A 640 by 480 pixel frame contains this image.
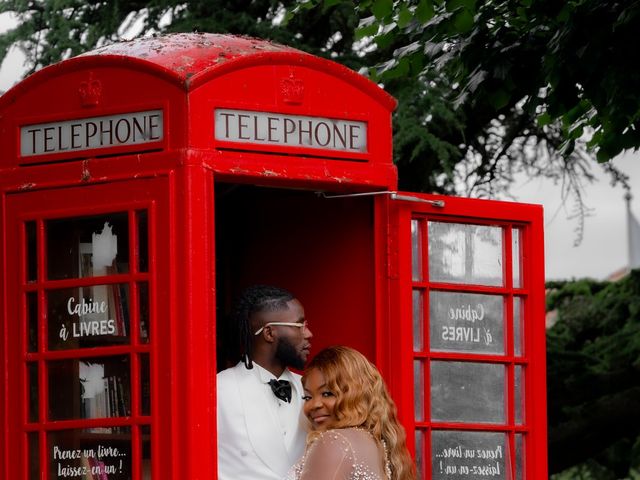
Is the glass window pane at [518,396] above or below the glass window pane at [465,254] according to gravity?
below

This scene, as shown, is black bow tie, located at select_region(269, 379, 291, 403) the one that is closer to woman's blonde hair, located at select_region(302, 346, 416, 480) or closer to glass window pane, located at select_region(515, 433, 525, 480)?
woman's blonde hair, located at select_region(302, 346, 416, 480)

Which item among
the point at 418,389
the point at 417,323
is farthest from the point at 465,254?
the point at 418,389

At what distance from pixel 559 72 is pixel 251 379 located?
2112 millimetres

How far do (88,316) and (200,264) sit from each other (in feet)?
1.82

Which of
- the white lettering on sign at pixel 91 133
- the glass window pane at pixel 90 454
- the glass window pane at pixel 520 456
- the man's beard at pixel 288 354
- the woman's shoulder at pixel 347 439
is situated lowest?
the glass window pane at pixel 520 456

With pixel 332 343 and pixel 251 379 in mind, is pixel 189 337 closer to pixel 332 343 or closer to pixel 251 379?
pixel 251 379

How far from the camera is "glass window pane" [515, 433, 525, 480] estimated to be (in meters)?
7.48

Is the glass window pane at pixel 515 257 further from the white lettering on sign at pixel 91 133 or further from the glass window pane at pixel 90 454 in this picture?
the glass window pane at pixel 90 454

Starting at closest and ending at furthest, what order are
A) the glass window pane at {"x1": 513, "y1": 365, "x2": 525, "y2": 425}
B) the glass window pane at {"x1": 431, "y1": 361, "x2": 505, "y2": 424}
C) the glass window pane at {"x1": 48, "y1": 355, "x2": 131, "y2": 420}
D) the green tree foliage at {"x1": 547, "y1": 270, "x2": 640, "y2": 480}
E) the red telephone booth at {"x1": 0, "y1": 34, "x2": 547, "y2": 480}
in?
1. the red telephone booth at {"x1": 0, "y1": 34, "x2": 547, "y2": 480}
2. the glass window pane at {"x1": 48, "y1": 355, "x2": 131, "y2": 420}
3. the glass window pane at {"x1": 431, "y1": 361, "x2": 505, "y2": 424}
4. the glass window pane at {"x1": 513, "y1": 365, "x2": 525, "y2": 425}
5. the green tree foliage at {"x1": 547, "y1": 270, "x2": 640, "y2": 480}

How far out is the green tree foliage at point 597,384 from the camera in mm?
12547

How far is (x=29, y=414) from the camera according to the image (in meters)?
6.62

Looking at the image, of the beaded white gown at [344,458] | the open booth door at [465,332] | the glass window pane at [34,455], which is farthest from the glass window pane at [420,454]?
the glass window pane at [34,455]

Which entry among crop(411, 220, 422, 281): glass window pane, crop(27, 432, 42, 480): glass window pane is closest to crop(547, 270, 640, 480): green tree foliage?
crop(411, 220, 422, 281): glass window pane

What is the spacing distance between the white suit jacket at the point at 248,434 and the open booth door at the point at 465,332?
69 cm
